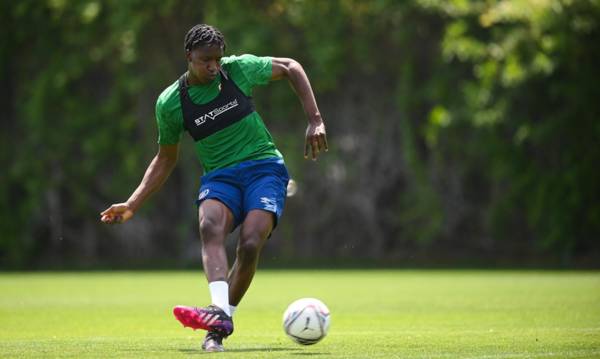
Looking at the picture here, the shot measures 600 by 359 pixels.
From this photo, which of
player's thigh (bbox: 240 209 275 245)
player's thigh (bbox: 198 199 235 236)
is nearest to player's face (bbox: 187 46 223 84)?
player's thigh (bbox: 198 199 235 236)

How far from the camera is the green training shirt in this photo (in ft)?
29.4

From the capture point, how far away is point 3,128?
29.8 metres

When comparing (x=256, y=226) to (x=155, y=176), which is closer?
(x=256, y=226)

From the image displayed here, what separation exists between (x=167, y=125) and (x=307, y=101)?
1135 millimetres

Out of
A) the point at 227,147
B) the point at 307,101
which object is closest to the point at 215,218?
the point at 227,147

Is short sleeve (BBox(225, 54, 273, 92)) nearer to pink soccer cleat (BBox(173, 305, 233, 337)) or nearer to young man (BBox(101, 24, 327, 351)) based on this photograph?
young man (BBox(101, 24, 327, 351))

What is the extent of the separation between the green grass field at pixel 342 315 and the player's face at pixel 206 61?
83.6 inches

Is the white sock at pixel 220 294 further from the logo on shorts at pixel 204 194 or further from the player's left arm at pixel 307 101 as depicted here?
the player's left arm at pixel 307 101

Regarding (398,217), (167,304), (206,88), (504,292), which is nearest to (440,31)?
(398,217)

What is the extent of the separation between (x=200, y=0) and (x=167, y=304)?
14298 mm

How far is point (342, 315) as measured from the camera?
12.7m

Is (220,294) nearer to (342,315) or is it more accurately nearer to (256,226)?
(256,226)

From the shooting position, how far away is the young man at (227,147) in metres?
8.67

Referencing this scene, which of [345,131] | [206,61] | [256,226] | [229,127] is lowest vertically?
[345,131]
